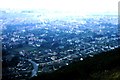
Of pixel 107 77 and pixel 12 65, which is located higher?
pixel 107 77

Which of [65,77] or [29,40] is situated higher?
[65,77]

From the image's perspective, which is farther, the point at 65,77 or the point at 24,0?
the point at 24,0

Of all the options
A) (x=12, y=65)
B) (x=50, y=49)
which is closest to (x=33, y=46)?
(x=50, y=49)

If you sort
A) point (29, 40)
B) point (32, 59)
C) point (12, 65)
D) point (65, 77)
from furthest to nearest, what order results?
point (29, 40), point (32, 59), point (12, 65), point (65, 77)

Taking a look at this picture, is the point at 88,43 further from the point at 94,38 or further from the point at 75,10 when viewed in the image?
the point at 75,10

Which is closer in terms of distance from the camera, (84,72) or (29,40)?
(84,72)

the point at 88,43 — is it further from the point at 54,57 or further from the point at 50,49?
the point at 54,57

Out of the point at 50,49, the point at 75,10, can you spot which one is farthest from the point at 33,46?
the point at 75,10

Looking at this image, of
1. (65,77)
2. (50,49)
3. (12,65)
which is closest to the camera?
(65,77)

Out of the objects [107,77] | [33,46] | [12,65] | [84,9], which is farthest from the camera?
[84,9]
